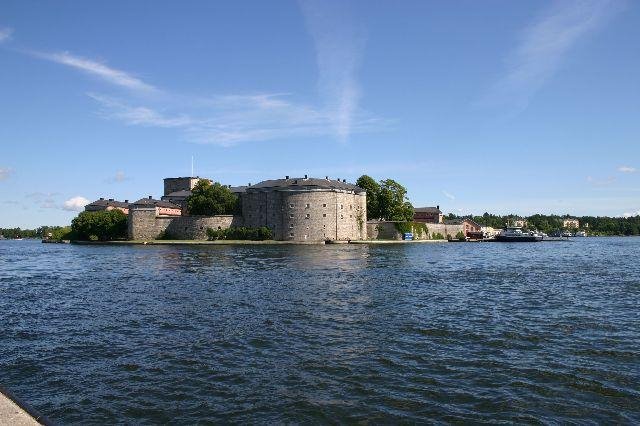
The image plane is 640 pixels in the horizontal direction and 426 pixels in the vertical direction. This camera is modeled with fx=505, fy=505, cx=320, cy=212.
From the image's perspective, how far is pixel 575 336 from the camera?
1525cm

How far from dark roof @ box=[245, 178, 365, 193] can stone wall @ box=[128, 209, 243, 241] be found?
28.2ft

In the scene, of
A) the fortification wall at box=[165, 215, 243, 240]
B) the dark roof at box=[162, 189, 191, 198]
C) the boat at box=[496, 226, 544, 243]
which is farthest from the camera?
the dark roof at box=[162, 189, 191, 198]

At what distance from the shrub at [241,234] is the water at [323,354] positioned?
65582 mm

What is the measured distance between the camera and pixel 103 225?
334 feet

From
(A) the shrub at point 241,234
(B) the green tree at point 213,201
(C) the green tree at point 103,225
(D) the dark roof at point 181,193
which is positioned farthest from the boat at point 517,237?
(C) the green tree at point 103,225

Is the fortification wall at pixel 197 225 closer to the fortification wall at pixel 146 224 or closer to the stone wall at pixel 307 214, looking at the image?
the fortification wall at pixel 146 224

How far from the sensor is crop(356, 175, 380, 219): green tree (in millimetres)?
105125

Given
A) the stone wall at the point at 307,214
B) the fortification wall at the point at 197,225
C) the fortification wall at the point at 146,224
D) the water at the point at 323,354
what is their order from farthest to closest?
the fortification wall at the point at 146,224, the fortification wall at the point at 197,225, the stone wall at the point at 307,214, the water at the point at 323,354

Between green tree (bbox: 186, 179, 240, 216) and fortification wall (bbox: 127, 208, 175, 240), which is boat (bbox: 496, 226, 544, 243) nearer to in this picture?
green tree (bbox: 186, 179, 240, 216)

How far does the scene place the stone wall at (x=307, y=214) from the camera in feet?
295

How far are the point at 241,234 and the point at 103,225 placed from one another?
99.6 ft

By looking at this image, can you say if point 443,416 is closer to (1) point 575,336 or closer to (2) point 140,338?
(1) point 575,336

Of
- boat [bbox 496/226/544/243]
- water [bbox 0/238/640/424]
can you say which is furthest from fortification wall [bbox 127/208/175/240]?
boat [bbox 496/226/544/243]

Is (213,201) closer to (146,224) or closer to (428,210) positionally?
(146,224)
